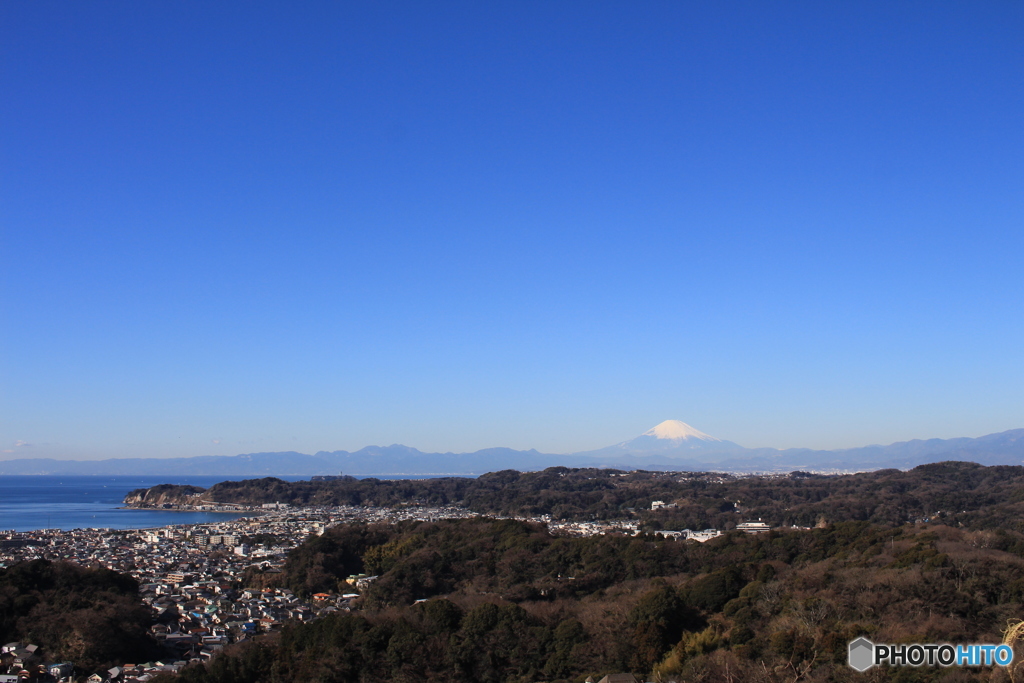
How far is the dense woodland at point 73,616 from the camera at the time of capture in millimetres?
12055

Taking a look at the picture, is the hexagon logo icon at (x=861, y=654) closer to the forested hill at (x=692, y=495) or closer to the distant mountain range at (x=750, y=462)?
the forested hill at (x=692, y=495)

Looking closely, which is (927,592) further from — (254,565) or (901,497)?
(901,497)

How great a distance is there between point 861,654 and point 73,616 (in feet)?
40.9

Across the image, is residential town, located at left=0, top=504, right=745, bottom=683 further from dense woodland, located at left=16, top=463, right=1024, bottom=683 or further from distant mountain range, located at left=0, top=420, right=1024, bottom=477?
distant mountain range, located at left=0, top=420, right=1024, bottom=477

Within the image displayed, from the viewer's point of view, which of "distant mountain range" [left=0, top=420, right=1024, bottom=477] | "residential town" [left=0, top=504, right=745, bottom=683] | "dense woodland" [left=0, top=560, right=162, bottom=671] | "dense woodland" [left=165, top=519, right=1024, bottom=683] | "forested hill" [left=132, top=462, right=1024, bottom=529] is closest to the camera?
"dense woodland" [left=165, top=519, right=1024, bottom=683]

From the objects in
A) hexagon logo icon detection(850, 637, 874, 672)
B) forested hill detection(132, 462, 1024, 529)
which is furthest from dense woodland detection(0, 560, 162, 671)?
forested hill detection(132, 462, 1024, 529)

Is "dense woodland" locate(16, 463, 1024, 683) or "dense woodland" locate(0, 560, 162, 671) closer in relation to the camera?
"dense woodland" locate(16, 463, 1024, 683)

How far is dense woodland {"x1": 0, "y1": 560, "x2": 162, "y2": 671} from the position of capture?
12055 mm

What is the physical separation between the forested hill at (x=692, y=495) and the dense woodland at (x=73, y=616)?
26.1 m

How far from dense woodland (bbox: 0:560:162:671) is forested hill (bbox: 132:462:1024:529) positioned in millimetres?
26115

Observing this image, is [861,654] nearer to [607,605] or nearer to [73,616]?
[607,605]

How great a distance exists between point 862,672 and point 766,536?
13.3 metres

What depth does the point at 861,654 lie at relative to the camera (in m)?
8.68

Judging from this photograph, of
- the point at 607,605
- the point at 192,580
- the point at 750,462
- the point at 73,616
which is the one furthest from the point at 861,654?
the point at 750,462
